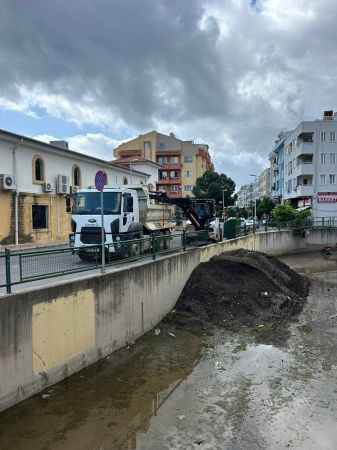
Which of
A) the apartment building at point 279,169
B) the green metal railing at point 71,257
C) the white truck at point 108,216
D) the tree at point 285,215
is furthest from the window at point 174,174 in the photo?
the green metal railing at point 71,257

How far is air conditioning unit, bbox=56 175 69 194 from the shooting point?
24.2m

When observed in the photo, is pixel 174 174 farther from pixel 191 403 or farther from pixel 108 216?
pixel 191 403

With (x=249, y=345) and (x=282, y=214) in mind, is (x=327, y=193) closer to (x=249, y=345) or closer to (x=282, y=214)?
(x=282, y=214)

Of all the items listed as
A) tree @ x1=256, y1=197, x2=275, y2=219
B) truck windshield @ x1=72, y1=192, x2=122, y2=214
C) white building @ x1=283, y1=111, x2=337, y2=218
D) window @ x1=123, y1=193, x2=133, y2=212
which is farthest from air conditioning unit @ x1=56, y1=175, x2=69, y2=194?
tree @ x1=256, y1=197, x2=275, y2=219

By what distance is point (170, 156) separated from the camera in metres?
77.8

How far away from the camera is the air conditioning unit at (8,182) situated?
19.7 metres

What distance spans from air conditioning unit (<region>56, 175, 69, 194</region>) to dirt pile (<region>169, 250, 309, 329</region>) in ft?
39.1

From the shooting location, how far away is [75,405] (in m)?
6.77

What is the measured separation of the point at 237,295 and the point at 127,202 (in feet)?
17.1

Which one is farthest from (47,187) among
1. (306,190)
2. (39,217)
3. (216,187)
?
(306,190)

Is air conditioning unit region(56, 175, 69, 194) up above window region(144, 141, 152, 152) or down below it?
below

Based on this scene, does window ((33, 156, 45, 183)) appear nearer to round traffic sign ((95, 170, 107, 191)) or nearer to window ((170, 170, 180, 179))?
round traffic sign ((95, 170, 107, 191))

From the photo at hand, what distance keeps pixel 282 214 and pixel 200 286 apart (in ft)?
94.7

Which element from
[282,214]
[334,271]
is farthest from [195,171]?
[334,271]
